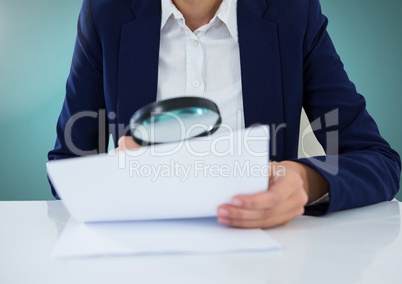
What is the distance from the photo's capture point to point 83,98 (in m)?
1.26

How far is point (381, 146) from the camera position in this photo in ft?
3.43

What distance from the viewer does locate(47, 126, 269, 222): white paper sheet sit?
649 millimetres

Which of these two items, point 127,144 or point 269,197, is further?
point 127,144

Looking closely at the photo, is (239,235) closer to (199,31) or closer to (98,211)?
(98,211)

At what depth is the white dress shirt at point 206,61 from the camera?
1.18m

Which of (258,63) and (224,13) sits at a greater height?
(224,13)

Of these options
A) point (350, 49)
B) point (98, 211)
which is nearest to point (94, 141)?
point (98, 211)

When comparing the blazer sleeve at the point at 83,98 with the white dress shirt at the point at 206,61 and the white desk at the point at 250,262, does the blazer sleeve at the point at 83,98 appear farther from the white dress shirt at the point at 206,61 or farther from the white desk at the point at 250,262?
the white desk at the point at 250,262

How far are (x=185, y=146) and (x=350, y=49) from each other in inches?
83.0

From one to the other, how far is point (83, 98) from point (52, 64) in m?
1.44

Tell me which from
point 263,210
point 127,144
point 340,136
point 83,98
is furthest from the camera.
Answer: point 83,98

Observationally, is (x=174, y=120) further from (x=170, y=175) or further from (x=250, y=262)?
(x=250, y=262)

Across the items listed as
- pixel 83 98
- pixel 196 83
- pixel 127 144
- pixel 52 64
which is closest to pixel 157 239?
pixel 127 144

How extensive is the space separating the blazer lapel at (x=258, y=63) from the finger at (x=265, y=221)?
0.47m
